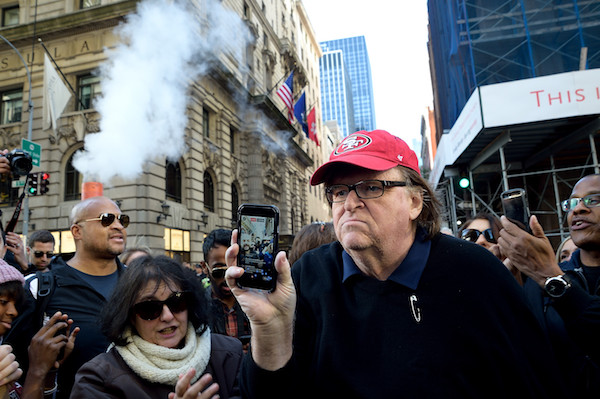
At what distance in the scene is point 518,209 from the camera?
2.29 m

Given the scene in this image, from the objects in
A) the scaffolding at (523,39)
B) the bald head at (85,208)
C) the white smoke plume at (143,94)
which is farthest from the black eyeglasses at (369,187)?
the white smoke plume at (143,94)

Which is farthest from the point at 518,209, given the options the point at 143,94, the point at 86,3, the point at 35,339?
the point at 86,3

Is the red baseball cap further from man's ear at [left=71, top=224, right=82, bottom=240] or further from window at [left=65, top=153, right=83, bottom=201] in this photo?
window at [left=65, top=153, right=83, bottom=201]

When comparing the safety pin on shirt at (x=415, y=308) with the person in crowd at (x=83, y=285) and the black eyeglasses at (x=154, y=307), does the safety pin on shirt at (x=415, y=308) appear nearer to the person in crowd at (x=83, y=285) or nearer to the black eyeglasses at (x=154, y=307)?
the black eyeglasses at (x=154, y=307)

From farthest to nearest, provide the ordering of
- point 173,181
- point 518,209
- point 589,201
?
point 173,181 < point 589,201 < point 518,209

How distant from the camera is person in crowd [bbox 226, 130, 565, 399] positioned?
5.02 feet

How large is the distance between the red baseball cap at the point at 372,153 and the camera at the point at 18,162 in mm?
3551

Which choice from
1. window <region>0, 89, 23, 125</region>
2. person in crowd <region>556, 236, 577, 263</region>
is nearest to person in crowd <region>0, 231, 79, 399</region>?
person in crowd <region>556, 236, 577, 263</region>

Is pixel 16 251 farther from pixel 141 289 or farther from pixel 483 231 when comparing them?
pixel 483 231

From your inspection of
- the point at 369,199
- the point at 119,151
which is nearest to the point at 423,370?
the point at 369,199

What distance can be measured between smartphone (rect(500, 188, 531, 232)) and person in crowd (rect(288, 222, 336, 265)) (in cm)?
172

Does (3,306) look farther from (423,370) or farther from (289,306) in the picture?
(423,370)

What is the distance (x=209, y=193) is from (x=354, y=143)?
19.9 metres

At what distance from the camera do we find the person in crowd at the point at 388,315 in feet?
5.02
